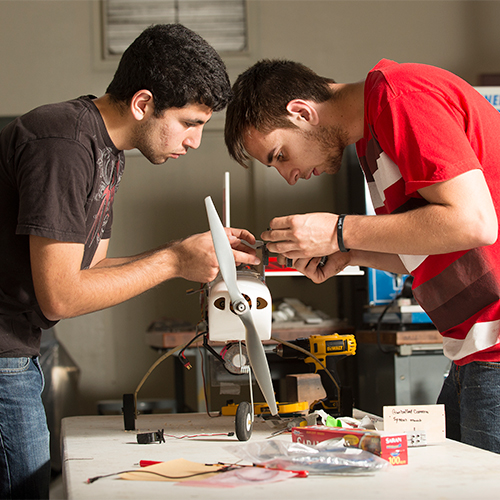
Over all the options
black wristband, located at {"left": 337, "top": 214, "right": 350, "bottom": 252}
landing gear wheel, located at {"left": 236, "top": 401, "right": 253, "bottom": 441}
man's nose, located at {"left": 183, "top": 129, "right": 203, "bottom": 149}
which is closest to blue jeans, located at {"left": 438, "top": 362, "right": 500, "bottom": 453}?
black wristband, located at {"left": 337, "top": 214, "right": 350, "bottom": 252}

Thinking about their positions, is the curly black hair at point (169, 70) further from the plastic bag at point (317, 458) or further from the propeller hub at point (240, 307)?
the plastic bag at point (317, 458)

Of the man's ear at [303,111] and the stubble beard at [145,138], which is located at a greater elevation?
the man's ear at [303,111]

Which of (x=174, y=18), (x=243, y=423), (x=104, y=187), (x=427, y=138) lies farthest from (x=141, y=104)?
(x=174, y=18)

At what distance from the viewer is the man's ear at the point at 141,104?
1.40 m

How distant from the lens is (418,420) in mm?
1265

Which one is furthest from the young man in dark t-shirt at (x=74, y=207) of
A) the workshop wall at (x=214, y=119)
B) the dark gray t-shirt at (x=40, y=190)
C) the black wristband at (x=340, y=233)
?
the workshop wall at (x=214, y=119)

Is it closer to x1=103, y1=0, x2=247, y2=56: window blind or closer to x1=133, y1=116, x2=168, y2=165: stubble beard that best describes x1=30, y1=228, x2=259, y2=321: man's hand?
x1=133, y1=116, x2=168, y2=165: stubble beard

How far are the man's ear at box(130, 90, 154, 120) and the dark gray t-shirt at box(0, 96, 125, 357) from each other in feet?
0.34

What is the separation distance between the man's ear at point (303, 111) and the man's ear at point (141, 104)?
39 centimetres

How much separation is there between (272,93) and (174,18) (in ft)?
9.08

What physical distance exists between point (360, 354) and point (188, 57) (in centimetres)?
244

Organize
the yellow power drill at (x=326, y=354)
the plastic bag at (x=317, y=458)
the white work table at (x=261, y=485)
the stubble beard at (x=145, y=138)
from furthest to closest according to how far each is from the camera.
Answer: the yellow power drill at (x=326, y=354)
the stubble beard at (x=145, y=138)
the plastic bag at (x=317, y=458)
the white work table at (x=261, y=485)

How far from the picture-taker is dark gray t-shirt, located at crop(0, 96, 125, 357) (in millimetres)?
1124

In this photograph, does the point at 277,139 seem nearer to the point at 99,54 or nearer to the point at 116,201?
the point at 116,201
